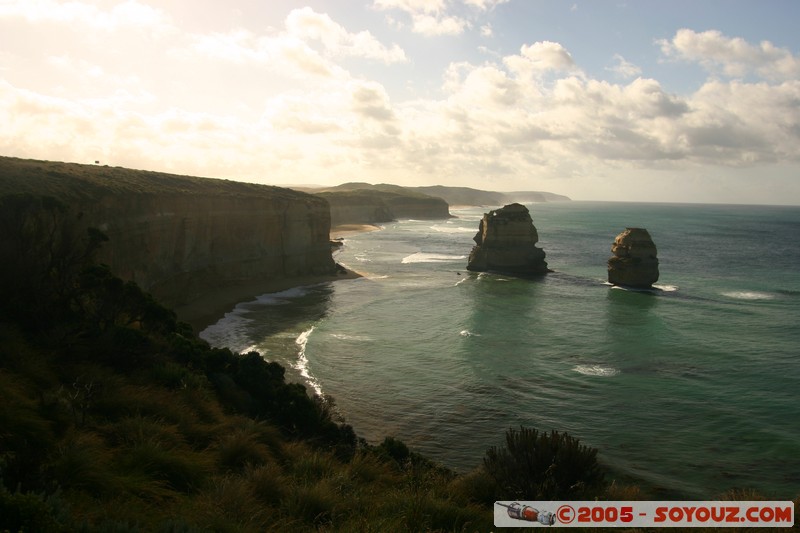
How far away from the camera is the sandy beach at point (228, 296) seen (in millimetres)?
35500

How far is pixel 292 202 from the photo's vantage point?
55531 mm

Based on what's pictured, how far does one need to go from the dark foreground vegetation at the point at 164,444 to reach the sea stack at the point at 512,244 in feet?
148

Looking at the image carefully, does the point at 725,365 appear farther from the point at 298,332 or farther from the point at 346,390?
the point at 298,332

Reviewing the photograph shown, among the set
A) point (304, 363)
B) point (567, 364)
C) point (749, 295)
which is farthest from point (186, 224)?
point (749, 295)

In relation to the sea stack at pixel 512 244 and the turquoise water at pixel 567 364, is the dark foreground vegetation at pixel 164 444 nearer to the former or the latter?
the turquoise water at pixel 567 364

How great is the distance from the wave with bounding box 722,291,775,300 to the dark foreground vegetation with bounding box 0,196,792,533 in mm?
42602

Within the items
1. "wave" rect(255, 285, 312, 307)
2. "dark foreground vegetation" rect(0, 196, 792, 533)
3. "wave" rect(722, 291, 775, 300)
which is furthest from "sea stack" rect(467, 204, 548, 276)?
"dark foreground vegetation" rect(0, 196, 792, 533)

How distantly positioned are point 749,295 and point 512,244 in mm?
22300

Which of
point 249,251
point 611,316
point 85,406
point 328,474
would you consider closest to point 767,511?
→ point 328,474

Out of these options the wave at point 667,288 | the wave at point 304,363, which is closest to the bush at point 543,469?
the wave at point 304,363

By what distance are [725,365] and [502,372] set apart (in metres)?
11.1

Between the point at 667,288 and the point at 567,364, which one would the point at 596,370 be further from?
the point at 667,288

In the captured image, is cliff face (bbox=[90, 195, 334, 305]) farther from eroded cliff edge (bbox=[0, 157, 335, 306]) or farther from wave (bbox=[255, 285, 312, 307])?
wave (bbox=[255, 285, 312, 307])

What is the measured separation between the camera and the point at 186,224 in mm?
40281
